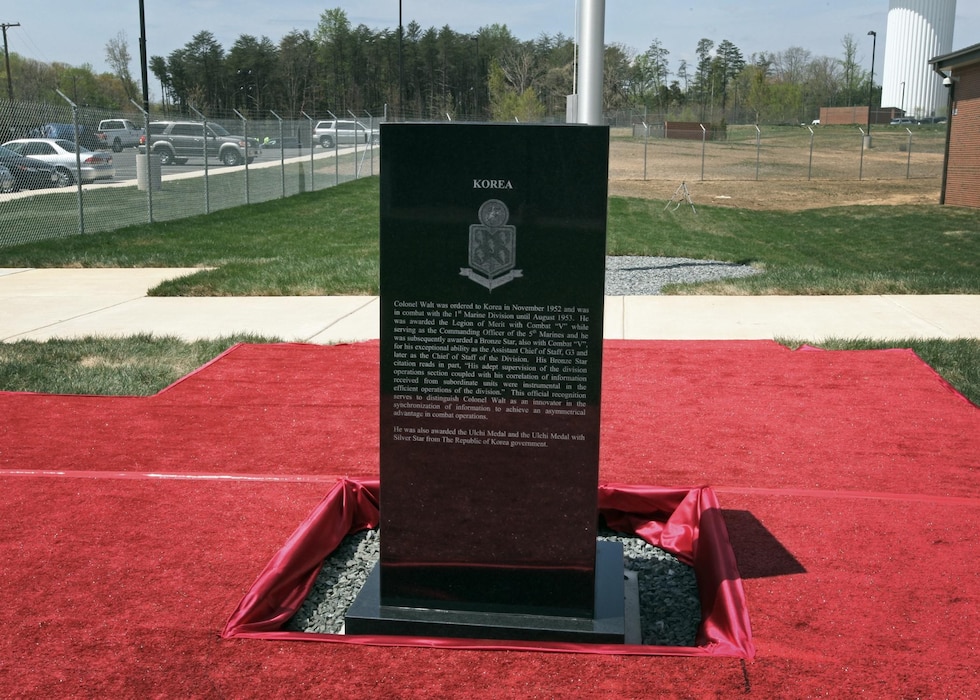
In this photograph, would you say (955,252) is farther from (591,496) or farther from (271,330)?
(591,496)

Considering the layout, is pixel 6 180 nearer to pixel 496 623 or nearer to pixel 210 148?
pixel 210 148

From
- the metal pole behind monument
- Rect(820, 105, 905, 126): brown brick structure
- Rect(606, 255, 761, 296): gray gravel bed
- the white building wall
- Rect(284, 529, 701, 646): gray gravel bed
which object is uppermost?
the white building wall

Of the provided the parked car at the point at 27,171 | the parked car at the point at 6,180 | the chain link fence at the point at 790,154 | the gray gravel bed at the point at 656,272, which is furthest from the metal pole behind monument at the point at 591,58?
the chain link fence at the point at 790,154

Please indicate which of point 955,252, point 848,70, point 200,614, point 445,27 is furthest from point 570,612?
point 848,70

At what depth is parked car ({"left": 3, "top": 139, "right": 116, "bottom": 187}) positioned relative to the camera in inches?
797

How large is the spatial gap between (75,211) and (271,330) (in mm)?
10462

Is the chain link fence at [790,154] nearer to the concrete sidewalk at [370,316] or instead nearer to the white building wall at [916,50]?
the white building wall at [916,50]

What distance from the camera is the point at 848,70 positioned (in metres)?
103

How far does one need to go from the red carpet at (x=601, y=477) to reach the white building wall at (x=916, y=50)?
95.5 metres

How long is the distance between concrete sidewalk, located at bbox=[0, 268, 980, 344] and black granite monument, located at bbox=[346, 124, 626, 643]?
16.3ft

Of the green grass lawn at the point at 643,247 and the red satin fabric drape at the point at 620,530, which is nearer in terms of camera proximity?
the red satin fabric drape at the point at 620,530

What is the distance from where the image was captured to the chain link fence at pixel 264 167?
16.6m

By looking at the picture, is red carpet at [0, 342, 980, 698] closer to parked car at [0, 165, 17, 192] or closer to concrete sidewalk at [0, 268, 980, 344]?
concrete sidewalk at [0, 268, 980, 344]

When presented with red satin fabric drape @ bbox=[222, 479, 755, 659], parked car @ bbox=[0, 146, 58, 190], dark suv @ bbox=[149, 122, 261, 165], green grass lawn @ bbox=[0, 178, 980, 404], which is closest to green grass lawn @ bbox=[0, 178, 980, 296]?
green grass lawn @ bbox=[0, 178, 980, 404]
